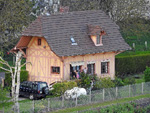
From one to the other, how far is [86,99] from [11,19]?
16.9 metres

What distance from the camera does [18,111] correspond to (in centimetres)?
3481

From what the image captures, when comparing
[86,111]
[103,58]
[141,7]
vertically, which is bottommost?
[86,111]

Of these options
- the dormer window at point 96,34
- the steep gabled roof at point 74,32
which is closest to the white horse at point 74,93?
the steep gabled roof at point 74,32

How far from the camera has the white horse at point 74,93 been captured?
38959 mm

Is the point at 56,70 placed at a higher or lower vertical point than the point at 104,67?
lower

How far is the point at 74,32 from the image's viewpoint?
46.7m

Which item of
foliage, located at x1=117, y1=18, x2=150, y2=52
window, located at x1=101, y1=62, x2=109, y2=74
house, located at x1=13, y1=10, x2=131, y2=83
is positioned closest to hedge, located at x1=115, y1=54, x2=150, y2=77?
window, located at x1=101, y1=62, x2=109, y2=74

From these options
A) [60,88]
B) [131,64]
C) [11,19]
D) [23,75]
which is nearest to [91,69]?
[23,75]

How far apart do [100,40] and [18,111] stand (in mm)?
14841

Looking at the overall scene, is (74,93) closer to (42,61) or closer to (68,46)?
(68,46)

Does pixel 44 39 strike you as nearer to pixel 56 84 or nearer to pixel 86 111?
pixel 56 84

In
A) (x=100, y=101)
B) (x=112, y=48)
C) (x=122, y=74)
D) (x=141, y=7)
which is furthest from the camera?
(x=141, y=7)

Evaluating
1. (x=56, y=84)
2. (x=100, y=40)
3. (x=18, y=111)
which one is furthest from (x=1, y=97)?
(x=100, y=40)

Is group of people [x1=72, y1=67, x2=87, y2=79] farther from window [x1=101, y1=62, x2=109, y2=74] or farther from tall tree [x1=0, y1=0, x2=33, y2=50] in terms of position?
tall tree [x1=0, y1=0, x2=33, y2=50]
